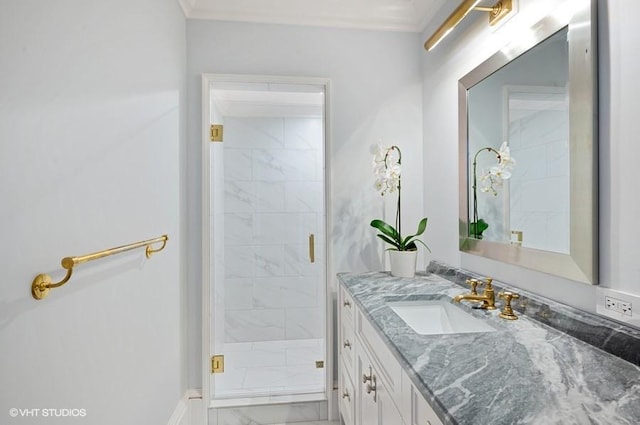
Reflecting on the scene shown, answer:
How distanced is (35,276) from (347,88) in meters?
1.95

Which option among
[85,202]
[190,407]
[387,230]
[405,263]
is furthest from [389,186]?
[190,407]

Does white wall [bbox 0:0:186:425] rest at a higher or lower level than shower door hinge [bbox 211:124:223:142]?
lower

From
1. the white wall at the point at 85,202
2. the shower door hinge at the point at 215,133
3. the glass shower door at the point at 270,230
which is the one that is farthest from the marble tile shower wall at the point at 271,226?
the white wall at the point at 85,202

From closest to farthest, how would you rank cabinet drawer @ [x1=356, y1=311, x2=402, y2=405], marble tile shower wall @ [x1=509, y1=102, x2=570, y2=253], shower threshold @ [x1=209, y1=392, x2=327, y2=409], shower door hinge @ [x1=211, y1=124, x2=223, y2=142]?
cabinet drawer @ [x1=356, y1=311, x2=402, y2=405] → marble tile shower wall @ [x1=509, y1=102, x2=570, y2=253] → shower threshold @ [x1=209, y1=392, x2=327, y2=409] → shower door hinge @ [x1=211, y1=124, x2=223, y2=142]

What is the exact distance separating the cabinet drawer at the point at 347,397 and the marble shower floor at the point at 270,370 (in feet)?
1.02

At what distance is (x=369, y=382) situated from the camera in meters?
1.44

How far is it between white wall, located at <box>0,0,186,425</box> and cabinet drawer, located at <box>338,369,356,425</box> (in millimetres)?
907

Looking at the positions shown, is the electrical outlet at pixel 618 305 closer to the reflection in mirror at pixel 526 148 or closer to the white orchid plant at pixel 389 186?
the reflection in mirror at pixel 526 148

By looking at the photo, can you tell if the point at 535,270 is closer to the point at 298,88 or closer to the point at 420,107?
the point at 420,107

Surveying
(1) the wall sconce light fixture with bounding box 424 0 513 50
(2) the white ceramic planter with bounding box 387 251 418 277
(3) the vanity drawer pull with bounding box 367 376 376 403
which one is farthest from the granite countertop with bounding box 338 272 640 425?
(1) the wall sconce light fixture with bounding box 424 0 513 50

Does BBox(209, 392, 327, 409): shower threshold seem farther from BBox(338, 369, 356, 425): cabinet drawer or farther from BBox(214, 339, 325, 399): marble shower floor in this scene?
BBox(338, 369, 356, 425): cabinet drawer

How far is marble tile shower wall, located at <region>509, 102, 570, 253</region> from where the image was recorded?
1210 mm

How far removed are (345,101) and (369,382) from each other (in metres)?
1.64

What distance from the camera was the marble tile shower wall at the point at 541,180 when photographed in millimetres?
1210
